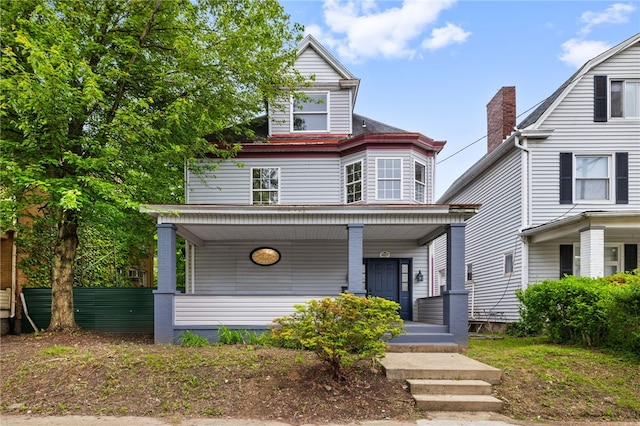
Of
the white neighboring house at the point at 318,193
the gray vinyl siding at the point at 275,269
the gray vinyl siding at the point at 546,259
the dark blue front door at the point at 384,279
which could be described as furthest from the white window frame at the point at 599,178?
the gray vinyl siding at the point at 275,269

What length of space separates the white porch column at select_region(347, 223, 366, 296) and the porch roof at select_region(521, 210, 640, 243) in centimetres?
550

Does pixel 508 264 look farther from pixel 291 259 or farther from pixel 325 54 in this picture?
pixel 325 54

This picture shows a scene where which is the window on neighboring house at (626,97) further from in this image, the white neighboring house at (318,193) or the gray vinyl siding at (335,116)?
the gray vinyl siding at (335,116)

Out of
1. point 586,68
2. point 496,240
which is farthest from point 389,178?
point 586,68

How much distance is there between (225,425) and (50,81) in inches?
269

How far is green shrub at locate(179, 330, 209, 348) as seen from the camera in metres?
8.76

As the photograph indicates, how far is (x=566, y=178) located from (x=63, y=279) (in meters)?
14.2

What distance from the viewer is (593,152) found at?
12.5m

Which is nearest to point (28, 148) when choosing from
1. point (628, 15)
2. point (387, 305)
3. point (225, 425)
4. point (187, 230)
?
point (187, 230)

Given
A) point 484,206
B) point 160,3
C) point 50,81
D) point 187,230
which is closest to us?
point 50,81

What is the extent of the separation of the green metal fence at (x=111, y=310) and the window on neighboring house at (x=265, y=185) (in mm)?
4291

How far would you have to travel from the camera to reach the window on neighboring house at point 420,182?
→ 12.3 m

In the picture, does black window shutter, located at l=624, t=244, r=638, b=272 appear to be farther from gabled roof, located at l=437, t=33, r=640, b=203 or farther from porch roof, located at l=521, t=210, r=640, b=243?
gabled roof, located at l=437, t=33, r=640, b=203

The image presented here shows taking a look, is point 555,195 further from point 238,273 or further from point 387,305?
point 238,273
